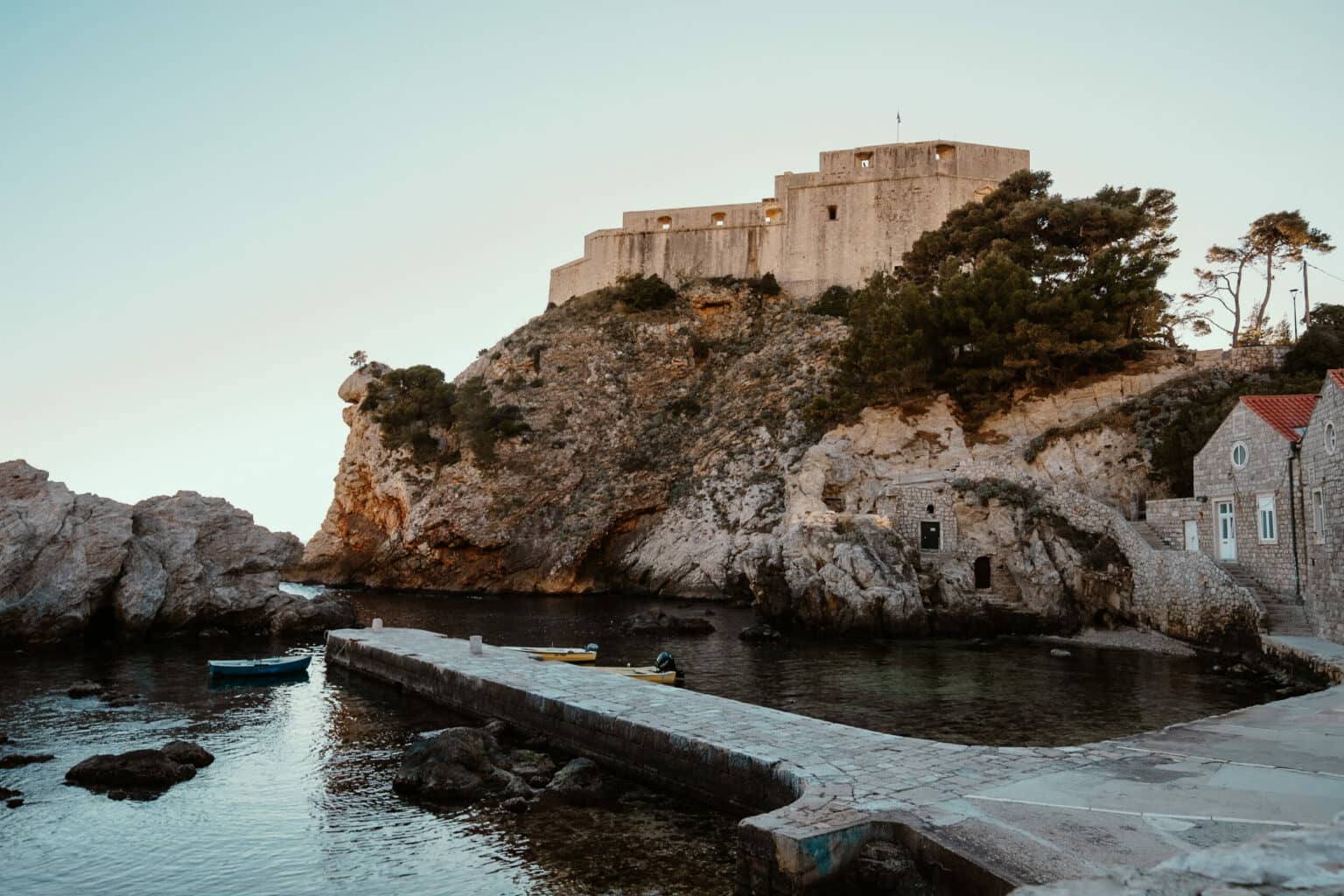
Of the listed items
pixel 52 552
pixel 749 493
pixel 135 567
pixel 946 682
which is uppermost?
→ pixel 749 493

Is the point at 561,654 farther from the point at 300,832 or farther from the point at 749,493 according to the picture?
the point at 749,493

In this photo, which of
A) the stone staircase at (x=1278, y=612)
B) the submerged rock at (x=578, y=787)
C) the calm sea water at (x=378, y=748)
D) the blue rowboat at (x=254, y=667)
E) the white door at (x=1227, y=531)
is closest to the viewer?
the calm sea water at (x=378, y=748)

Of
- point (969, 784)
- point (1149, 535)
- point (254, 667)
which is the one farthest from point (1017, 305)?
point (969, 784)

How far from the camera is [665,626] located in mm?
29422


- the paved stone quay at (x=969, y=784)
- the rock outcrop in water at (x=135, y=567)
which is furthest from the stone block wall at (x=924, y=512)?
the rock outcrop in water at (x=135, y=567)

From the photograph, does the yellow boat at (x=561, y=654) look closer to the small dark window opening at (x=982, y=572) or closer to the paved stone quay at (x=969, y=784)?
the paved stone quay at (x=969, y=784)

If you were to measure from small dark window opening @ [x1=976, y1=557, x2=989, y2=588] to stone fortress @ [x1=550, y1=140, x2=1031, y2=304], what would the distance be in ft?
96.7

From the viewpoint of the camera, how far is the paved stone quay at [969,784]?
263 inches

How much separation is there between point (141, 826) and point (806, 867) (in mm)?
8076

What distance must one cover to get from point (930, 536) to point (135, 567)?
84.8 ft

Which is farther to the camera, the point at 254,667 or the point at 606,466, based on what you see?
the point at 606,466

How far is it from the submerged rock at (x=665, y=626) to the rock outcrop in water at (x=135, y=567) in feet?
33.4

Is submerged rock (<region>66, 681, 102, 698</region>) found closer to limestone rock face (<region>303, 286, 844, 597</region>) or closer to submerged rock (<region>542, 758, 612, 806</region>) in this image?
submerged rock (<region>542, 758, 612, 806</region>)

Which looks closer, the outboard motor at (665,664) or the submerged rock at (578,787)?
the submerged rock at (578,787)
